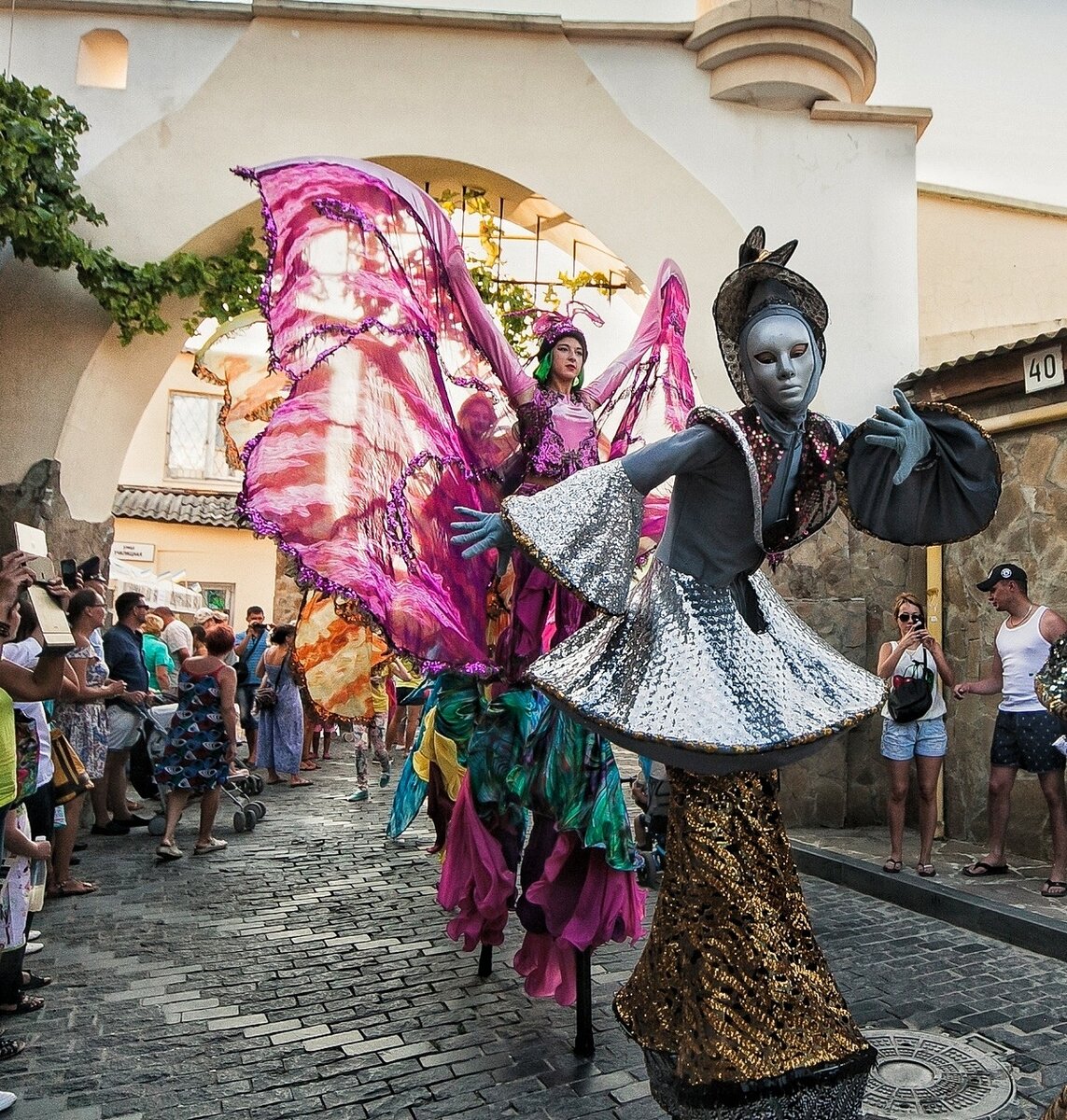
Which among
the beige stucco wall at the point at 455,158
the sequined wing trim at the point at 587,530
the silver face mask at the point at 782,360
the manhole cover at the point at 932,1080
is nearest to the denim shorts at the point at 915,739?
the manhole cover at the point at 932,1080

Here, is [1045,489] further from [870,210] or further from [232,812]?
[232,812]

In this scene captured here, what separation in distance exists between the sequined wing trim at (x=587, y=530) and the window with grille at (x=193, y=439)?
65.9 feet

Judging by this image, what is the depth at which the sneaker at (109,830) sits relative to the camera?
23.1ft

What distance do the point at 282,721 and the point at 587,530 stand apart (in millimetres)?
8055

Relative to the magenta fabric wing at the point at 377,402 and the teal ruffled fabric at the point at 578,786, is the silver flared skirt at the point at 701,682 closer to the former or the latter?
the teal ruffled fabric at the point at 578,786

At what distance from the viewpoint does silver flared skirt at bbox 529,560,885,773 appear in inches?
79.9

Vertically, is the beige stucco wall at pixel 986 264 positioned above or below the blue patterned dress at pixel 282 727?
above

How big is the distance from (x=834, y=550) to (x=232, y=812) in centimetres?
530

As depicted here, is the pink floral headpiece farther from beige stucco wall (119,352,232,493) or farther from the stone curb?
beige stucco wall (119,352,232,493)

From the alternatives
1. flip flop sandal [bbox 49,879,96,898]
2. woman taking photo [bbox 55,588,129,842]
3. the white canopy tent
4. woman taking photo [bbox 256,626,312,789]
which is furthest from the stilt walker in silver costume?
the white canopy tent

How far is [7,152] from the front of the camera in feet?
20.9

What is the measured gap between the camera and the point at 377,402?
359cm

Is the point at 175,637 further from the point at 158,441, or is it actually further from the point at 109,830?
the point at 158,441

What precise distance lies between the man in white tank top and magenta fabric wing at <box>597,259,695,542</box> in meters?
2.24
